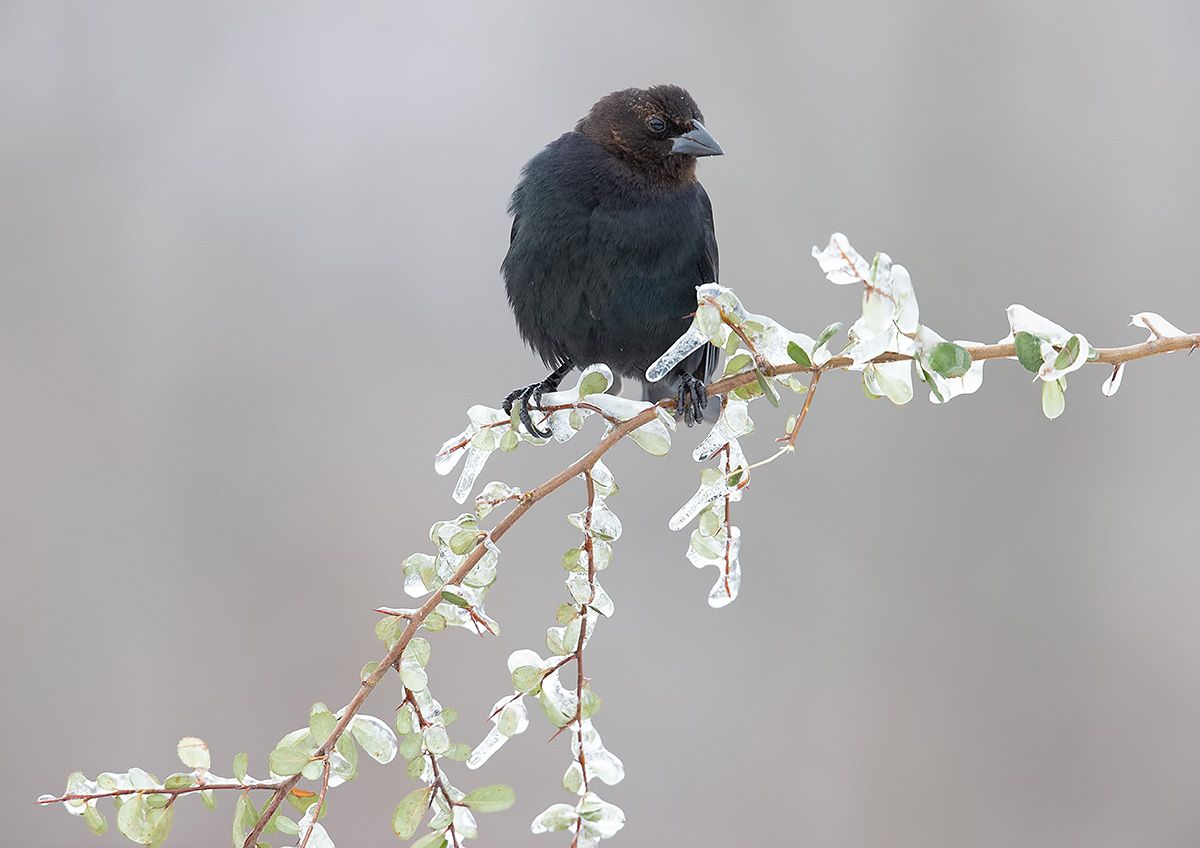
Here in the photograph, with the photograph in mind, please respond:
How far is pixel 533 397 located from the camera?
5.01 feet

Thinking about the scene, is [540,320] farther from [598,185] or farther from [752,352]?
[752,352]

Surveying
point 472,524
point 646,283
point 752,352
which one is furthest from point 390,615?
point 646,283

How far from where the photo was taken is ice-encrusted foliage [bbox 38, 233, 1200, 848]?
78 centimetres

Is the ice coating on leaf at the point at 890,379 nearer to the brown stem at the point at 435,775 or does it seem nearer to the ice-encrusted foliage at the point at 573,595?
the ice-encrusted foliage at the point at 573,595

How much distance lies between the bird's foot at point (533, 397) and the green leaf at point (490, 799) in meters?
0.32

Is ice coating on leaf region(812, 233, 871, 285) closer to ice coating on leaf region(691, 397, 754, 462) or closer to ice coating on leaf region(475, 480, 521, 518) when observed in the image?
ice coating on leaf region(691, 397, 754, 462)

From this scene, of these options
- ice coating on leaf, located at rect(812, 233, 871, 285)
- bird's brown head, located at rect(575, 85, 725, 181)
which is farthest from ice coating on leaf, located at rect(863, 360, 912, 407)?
bird's brown head, located at rect(575, 85, 725, 181)

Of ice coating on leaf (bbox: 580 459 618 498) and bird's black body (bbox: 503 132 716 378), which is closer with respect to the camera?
ice coating on leaf (bbox: 580 459 618 498)

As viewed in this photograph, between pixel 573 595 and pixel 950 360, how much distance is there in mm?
327

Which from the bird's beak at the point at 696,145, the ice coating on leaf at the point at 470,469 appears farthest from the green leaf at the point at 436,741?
the bird's beak at the point at 696,145

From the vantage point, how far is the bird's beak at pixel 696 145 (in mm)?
1645

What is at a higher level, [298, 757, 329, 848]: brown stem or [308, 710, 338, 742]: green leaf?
[308, 710, 338, 742]: green leaf

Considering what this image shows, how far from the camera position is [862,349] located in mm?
767

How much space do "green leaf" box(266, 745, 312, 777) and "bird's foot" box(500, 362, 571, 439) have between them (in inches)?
13.1
